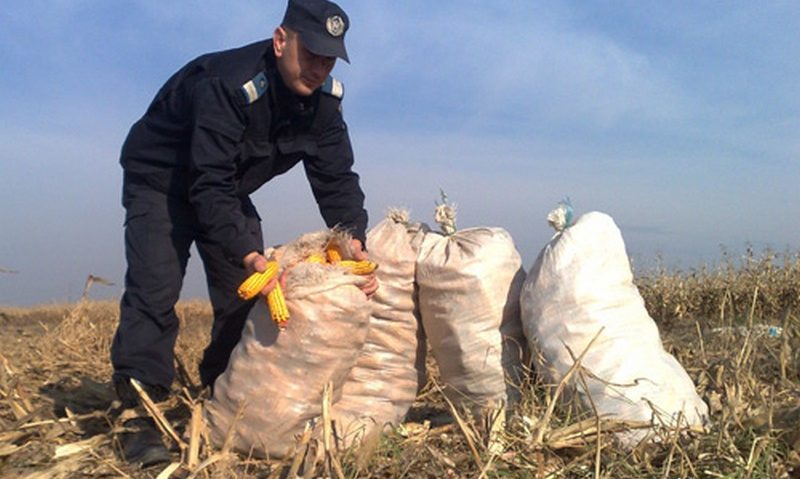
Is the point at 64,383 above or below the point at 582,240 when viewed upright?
below

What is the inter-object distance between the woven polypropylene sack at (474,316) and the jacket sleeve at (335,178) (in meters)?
0.70

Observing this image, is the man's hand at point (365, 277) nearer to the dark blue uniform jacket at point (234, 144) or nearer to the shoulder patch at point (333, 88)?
the dark blue uniform jacket at point (234, 144)

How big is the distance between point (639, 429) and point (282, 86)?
189 cm

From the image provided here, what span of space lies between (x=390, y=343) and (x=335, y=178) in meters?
0.96

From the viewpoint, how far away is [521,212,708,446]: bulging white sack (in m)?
2.38

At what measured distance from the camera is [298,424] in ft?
8.08

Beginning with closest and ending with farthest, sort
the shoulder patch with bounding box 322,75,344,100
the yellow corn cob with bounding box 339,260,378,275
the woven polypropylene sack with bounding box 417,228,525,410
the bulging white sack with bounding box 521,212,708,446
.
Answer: the bulging white sack with bounding box 521,212,708,446, the yellow corn cob with bounding box 339,260,378,275, the woven polypropylene sack with bounding box 417,228,525,410, the shoulder patch with bounding box 322,75,344,100

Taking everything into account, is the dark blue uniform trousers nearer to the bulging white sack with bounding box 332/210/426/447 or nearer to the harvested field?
the harvested field

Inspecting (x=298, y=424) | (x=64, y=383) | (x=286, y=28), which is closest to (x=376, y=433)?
(x=298, y=424)

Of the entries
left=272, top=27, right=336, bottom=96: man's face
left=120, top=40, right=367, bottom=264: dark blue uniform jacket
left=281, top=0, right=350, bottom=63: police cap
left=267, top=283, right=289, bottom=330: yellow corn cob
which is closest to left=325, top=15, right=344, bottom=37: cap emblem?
left=281, top=0, right=350, bottom=63: police cap

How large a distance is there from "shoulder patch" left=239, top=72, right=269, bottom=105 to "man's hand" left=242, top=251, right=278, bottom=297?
0.65 metres

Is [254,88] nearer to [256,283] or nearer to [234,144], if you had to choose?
[234,144]

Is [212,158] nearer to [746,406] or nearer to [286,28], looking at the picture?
[286,28]

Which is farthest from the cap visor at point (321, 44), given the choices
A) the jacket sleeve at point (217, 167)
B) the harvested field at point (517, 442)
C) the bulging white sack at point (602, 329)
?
the harvested field at point (517, 442)
